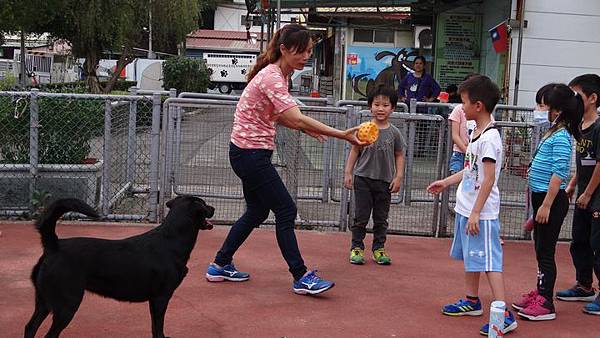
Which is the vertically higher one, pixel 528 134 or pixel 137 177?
pixel 528 134

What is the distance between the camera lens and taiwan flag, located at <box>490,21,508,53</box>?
1278cm

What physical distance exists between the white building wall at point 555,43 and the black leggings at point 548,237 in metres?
7.78

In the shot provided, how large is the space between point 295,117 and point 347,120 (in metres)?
2.94

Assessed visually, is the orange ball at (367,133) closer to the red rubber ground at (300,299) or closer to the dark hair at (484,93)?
the dark hair at (484,93)

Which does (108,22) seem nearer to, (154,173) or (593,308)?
(154,173)

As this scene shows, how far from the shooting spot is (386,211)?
6734mm

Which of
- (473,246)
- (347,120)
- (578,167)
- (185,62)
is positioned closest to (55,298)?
(473,246)

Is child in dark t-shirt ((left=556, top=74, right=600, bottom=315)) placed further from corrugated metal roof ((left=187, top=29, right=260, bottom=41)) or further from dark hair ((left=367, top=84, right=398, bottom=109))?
corrugated metal roof ((left=187, top=29, right=260, bottom=41))

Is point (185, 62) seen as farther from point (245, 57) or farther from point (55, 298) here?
point (55, 298)

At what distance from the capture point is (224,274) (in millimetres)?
5957

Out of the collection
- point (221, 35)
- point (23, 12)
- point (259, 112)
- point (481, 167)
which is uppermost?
point (221, 35)

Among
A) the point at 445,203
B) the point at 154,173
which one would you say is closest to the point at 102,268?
the point at 154,173

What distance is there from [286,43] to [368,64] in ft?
57.5

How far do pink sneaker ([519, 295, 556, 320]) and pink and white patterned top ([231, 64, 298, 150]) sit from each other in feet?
7.49
